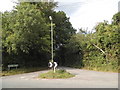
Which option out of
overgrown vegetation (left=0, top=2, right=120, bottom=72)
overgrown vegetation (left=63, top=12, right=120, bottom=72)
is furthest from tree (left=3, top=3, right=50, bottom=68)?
overgrown vegetation (left=63, top=12, right=120, bottom=72)

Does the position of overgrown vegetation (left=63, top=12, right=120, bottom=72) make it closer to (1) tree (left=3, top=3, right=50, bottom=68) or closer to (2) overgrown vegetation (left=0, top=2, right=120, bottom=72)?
(2) overgrown vegetation (left=0, top=2, right=120, bottom=72)

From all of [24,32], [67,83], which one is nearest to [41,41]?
[24,32]

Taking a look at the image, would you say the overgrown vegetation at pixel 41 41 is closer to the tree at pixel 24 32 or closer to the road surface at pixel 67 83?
the tree at pixel 24 32

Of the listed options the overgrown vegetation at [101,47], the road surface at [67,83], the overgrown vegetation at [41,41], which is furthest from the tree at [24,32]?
the road surface at [67,83]

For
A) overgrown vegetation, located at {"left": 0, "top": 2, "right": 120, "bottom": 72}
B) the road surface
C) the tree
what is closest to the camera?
the road surface

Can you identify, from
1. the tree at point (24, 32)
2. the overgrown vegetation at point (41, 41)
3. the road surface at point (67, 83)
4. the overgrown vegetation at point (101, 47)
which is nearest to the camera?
the road surface at point (67, 83)

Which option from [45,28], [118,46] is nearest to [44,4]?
[45,28]

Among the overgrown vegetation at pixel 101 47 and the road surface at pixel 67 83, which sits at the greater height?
the overgrown vegetation at pixel 101 47

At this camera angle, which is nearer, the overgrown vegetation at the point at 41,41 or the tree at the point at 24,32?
the tree at the point at 24,32

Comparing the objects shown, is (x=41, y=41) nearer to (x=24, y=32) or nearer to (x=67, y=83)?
(x=24, y=32)

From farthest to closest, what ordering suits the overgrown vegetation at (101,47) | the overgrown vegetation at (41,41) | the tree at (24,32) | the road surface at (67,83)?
1. the overgrown vegetation at (101,47)
2. the overgrown vegetation at (41,41)
3. the tree at (24,32)
4. the road surface at (67,83)

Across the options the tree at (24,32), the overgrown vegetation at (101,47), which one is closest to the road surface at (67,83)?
the overgrown vegetation at (101,47)

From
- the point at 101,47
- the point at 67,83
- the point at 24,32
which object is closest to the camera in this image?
the point at 67,83

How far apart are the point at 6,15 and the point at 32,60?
25.6 feet
